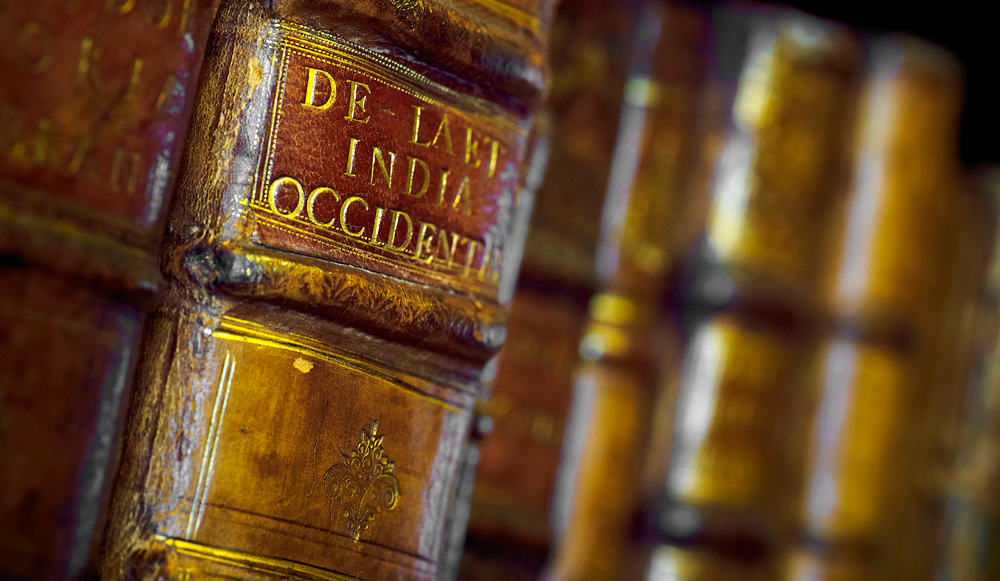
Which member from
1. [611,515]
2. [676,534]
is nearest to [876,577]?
[676,534]

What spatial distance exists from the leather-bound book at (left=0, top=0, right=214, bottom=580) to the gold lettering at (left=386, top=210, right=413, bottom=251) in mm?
158

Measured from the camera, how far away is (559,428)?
1125mm

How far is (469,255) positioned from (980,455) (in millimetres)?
1530

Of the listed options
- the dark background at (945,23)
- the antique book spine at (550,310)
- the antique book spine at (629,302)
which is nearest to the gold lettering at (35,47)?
the antique book spine at (550,310)

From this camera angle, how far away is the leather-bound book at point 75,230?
59 centimetres

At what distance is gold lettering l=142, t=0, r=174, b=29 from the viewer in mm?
614

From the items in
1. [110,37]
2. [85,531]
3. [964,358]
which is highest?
[964,358]

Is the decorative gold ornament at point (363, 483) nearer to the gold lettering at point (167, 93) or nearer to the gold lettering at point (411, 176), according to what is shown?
the gold lettering at point (411, 176)

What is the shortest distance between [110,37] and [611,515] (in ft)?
2.95

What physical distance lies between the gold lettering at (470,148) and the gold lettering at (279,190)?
11cm

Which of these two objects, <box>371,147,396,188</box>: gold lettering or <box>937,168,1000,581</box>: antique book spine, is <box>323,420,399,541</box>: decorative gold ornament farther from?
<box>937,168,1000,581</box>: antique book spine

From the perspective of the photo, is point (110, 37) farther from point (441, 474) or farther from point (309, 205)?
point (441, 474)

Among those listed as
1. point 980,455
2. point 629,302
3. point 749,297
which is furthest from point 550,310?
point 980,455

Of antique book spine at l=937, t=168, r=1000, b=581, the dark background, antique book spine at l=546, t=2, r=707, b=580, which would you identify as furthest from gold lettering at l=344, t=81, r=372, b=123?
antique book spine at l=937, t=168, r=1000, b=581
